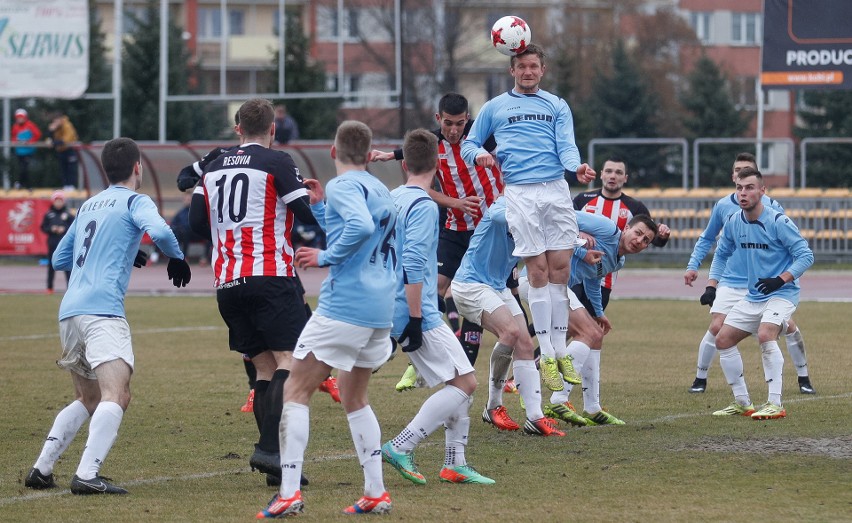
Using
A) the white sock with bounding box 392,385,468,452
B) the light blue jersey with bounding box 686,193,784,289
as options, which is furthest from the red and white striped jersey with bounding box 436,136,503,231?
the white sock with bounding box 392,385,468,452

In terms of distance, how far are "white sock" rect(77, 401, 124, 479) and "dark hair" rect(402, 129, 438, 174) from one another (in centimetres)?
212

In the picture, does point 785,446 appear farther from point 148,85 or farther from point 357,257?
point 148,85

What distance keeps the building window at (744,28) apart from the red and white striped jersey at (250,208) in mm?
66907

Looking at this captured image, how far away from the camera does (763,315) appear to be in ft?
33.6

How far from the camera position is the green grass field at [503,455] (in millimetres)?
6859

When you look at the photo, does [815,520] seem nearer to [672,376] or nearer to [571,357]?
[571,357]

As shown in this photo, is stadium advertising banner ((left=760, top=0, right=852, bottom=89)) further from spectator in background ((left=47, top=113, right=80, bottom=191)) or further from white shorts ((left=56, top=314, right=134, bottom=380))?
white shorts ((left=56, top=314, right=134, bottom=380))

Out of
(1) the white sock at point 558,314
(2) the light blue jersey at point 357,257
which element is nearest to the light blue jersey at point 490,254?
(1) the white sock at point 558,314

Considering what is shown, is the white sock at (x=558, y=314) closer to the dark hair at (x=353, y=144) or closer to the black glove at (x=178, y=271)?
the black glove at (x=178, y=271)

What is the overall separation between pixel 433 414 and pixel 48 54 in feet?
93.9

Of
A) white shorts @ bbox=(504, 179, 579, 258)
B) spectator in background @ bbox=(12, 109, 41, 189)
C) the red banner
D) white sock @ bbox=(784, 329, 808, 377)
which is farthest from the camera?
spectator in background @ bbox=(12, 109, 41, 189)

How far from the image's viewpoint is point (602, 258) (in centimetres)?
1005

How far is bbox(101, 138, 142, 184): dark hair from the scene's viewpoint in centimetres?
764

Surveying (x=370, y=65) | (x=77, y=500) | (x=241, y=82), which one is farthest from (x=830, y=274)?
(x=241, y=82)
